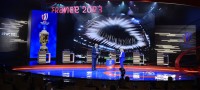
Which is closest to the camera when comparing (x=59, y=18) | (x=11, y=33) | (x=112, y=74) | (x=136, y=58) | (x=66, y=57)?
(x=112, y=74)

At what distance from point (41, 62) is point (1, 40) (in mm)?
3929

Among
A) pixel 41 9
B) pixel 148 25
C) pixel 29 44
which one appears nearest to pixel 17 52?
pixel 29 44

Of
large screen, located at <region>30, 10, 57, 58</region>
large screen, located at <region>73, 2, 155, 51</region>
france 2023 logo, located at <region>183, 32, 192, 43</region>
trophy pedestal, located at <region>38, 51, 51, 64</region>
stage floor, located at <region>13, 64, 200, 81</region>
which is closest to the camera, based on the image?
stage floor, located at <region>13, 64, 200, 81</region>

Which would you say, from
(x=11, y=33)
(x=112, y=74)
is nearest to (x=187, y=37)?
(x=112, y=74)

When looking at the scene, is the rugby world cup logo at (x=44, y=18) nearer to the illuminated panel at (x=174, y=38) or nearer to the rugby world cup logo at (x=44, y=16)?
the rugby world cup logo at (x=44, y=16)

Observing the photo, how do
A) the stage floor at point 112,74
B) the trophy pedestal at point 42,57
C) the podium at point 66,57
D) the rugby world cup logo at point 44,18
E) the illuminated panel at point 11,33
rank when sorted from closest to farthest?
the stage floor at point 112,74
the illuminated panel at point 11,33
the trophy pedestal at point 42,57
the rugby world cup logo at point 44,18
the podium at point 66,57

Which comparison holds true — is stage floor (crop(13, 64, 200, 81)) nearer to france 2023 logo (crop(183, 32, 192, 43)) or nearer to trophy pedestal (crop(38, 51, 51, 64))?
trophy pedestal (crop(38, 51, 51, 64))

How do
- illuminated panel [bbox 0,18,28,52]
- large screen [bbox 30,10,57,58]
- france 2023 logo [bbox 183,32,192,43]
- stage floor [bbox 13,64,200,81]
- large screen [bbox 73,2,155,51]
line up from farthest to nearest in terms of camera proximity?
1. large screen [bbox 73,2,155,51]
2. france 2023 logo [bbox 183,32,192,43]
3. large screen [bbox 30,10,57,58]
4. illuminated panel [bbox 0,18,28,52]
5. stage floor [bbox 13,64,200,81]

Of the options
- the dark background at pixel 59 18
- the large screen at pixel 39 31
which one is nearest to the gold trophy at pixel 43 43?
the large screen at pixel 39 31

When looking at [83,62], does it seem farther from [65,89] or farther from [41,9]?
[65,89]

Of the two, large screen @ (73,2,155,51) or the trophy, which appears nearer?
the trophy

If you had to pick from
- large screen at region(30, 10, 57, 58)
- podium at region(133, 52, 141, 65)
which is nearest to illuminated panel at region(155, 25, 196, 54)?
podium at region(133, 52, 141, 65)

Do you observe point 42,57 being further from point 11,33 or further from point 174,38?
point 174,38

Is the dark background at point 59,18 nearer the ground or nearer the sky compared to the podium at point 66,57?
nearer the sky
